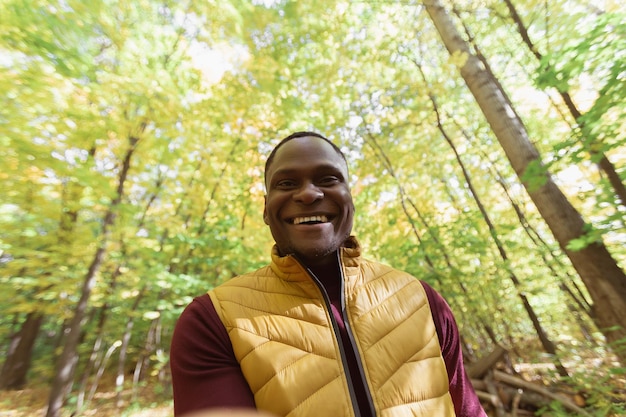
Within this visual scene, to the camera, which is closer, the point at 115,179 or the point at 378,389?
the point at 378,389

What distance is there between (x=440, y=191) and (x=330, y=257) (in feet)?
21.2

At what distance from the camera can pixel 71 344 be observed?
11.9 feet

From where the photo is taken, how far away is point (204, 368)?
34.3 inches

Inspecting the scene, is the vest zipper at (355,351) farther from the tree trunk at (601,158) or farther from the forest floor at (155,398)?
the forest floor at (155,398)

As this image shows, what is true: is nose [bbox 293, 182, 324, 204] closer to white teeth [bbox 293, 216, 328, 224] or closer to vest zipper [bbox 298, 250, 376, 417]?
white teeth [bbox 293, 216, 328, 224]

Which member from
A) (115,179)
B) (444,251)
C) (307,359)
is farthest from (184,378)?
(115,179)

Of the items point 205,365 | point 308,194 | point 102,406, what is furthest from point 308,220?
point 102,406

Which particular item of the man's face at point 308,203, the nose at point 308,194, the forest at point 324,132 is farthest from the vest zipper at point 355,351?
the forest at point 324,132

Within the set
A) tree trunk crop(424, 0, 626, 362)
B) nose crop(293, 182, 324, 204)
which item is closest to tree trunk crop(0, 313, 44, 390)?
nose crop(293, 182, 324, 204)

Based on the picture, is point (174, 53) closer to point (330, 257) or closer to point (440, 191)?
point (330, 257)

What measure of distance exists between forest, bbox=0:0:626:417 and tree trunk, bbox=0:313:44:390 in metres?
0.93

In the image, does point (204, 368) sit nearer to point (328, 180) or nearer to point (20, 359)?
point (328, 180)

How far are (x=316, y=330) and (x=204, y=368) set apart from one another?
1.27 feet

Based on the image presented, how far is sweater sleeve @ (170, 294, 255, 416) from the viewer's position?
835mm
